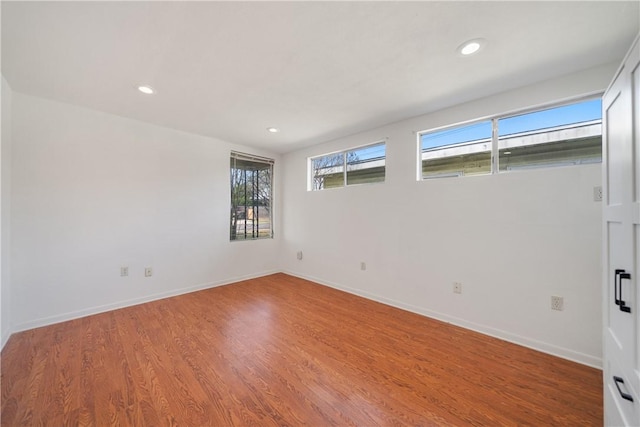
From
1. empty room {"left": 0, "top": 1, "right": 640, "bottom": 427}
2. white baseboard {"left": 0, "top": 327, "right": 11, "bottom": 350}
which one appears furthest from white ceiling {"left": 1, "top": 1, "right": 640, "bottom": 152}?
white baseboard {"left": 0, "top": 327, "right": 11, "bottom": 350}

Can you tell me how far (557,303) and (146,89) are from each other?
440cm

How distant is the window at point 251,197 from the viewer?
445 cm

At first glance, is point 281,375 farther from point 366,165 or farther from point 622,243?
point 366,165

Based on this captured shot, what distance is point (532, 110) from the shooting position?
2402 millimetres

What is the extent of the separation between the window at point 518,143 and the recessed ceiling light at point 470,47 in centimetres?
108

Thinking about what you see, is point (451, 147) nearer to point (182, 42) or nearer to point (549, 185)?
point (549, 185)

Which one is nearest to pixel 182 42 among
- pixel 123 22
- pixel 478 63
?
pixel 123 22

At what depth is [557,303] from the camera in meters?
2.19

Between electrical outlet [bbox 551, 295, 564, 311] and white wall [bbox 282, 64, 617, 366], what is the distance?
0.09ft

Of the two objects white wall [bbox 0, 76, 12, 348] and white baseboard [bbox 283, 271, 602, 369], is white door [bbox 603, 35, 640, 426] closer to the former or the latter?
white baseboard [bbox 283, 271, 602, 369]

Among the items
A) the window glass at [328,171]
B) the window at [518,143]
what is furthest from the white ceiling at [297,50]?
the window glass at [328,171]

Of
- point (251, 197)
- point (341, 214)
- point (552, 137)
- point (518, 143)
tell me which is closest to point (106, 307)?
point (251, 197)

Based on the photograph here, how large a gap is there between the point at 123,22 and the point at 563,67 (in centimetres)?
337

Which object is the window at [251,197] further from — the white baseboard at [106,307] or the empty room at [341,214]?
the white baseboard at [106,307]
